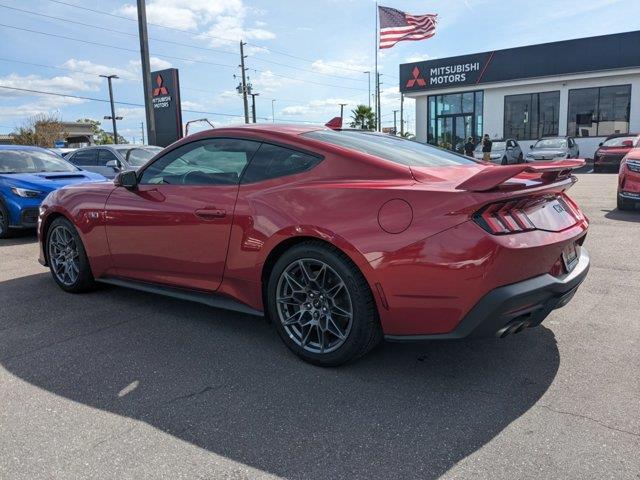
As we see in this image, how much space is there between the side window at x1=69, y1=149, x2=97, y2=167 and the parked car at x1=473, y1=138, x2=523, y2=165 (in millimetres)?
16263

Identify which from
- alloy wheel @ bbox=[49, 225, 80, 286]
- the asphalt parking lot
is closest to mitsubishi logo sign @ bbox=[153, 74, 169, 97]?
alloy wheel @ bbox=[49, 225, 80, 286]

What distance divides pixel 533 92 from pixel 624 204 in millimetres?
21129

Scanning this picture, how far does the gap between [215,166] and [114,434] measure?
1.89 m

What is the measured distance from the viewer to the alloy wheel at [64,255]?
4785mm

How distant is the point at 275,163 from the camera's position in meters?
3.40

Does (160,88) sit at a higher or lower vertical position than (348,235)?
higher

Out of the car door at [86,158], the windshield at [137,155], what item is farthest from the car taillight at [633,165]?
the car door at [86,158]

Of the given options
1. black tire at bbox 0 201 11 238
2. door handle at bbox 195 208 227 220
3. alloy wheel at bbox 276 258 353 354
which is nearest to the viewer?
alloy wheel at bbox 276 258 353 354

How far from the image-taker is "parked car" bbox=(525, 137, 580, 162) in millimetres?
21234

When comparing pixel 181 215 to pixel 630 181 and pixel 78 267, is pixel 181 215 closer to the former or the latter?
pixel 78 267

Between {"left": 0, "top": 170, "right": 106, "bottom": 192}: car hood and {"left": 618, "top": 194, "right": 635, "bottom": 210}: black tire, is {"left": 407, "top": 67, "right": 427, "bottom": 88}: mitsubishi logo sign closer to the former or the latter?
{"left": 618, "top": 194, "right": 635, "bottom": 210}: black tire

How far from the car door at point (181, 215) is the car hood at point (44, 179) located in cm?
418

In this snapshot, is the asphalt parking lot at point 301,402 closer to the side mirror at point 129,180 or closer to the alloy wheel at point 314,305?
the alloy wheel at point 314,305

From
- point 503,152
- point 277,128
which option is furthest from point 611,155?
point 277,128
